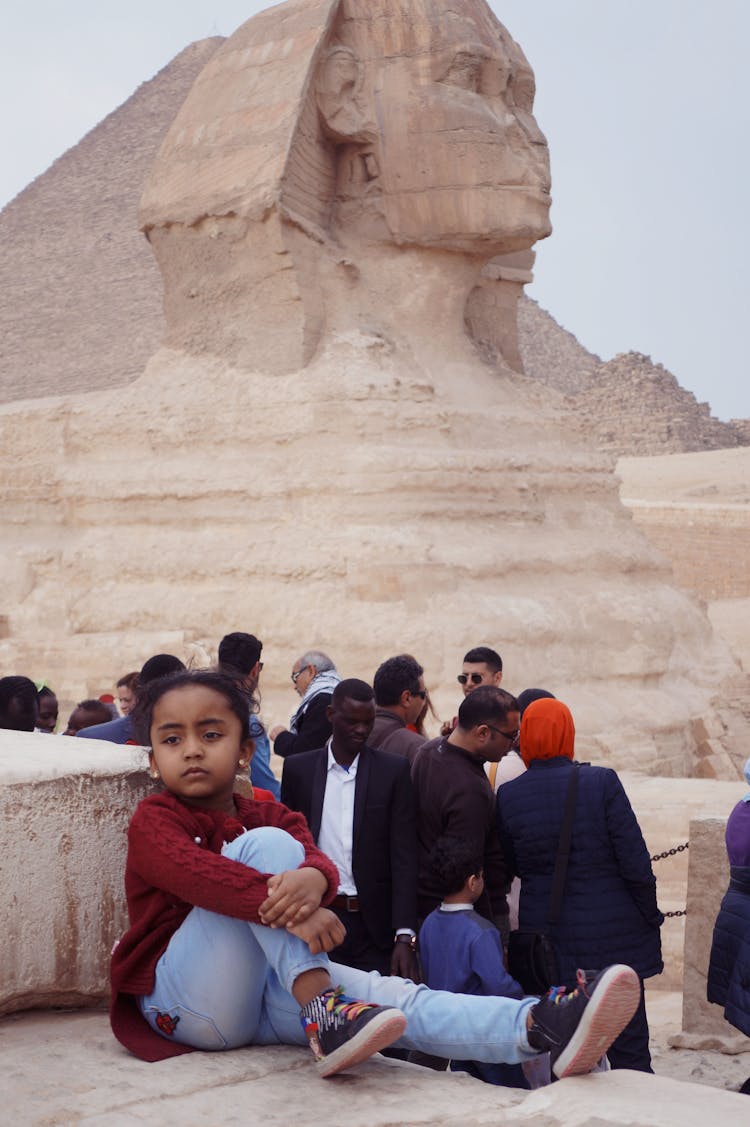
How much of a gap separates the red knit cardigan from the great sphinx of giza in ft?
14.0

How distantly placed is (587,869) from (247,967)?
3.70 feet

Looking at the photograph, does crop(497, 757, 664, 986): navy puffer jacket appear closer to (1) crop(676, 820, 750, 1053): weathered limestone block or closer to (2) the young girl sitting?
(2) the young girl sitting

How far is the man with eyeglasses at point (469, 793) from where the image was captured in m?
3.80

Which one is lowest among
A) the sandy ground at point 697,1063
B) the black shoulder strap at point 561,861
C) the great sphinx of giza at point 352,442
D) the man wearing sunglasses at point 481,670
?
the sandy ground at point 697,1063

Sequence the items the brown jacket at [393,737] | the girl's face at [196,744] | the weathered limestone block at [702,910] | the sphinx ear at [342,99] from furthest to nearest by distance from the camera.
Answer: the sphinx ear at [342,99] → the weathered limestone block at [702,910] → the brown jacket at [393,737] → the girl's face at [196,744]

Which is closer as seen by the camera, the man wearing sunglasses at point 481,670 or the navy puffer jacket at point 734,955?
the navy puffer jacket at point 734,955

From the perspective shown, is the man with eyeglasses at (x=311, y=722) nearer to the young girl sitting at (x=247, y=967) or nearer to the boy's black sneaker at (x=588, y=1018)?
the young girl sitting at (x=247, y=967)

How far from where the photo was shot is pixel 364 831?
12.4 ft

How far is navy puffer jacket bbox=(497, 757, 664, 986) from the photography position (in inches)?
146

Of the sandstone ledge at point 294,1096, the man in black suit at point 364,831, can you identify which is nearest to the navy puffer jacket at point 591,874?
the man in black suit at point 364,831

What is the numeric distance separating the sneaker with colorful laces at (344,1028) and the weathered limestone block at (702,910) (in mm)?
2621

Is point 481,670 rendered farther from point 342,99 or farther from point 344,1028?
point 342,99

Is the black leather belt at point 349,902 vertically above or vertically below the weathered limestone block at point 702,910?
above

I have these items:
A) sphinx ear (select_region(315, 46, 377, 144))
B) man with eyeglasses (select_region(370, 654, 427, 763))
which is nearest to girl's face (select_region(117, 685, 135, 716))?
man with eyeglasses (select_region(370, 654, 427, 763))
